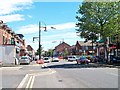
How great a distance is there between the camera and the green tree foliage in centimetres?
5884

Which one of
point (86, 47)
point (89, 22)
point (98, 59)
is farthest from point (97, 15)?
point (86, 47)

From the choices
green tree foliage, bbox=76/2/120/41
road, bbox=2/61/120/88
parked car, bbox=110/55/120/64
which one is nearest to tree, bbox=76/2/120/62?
green tree foliage, bbox=76/2/120/41

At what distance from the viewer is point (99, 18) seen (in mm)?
59250

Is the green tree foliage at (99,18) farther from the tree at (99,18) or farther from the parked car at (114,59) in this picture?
the parked car at (114,59)

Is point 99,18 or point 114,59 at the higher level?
point 99,18

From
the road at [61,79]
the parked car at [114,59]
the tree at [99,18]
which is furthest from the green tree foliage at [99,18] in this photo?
the road at [61,79]

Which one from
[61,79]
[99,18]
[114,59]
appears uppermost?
[99,18]

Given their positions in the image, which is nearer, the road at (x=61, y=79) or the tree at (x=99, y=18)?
the road at (x=61, y=79)

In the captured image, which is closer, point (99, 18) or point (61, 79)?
point (61, 79)

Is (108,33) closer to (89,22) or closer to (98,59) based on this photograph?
(89,22)

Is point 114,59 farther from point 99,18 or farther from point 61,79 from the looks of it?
point 61,79

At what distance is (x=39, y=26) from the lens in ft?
202

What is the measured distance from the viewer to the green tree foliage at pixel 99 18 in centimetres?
5884

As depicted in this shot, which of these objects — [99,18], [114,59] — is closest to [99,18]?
[99,18]
